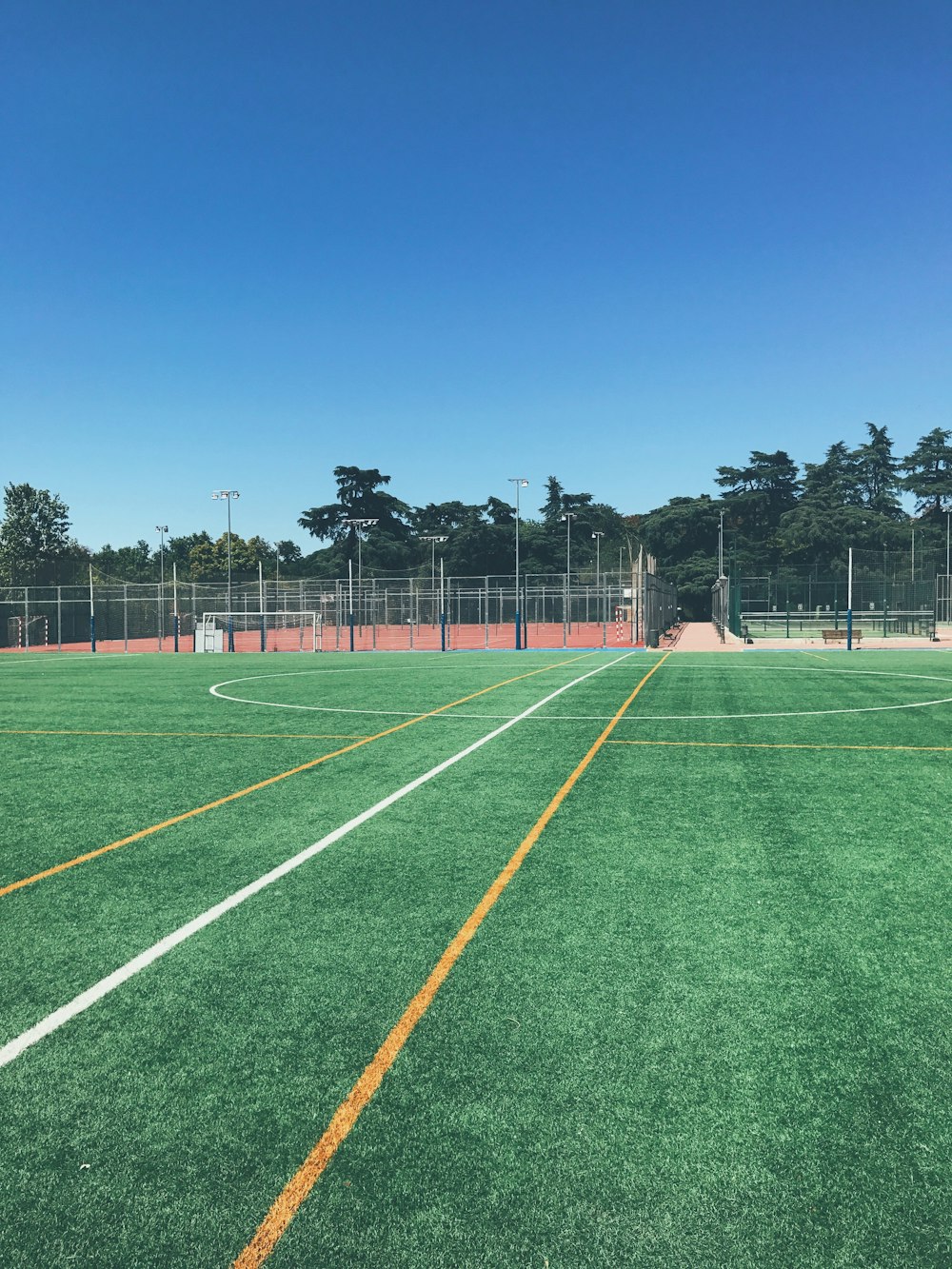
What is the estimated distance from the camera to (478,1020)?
3949 millimetres

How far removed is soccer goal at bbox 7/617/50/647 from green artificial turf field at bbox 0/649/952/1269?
38.5 meters

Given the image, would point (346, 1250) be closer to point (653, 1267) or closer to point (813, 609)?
point (653, 1267)

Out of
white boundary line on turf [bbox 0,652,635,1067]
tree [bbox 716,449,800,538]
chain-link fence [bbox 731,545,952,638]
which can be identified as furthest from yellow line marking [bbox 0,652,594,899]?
tree [bbox 716,449,800,538]

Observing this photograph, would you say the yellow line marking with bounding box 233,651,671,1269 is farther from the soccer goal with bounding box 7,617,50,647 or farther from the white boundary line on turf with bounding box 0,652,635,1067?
the soccer goal with bounding box 7,617,50,647

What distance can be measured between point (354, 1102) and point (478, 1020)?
75 cm

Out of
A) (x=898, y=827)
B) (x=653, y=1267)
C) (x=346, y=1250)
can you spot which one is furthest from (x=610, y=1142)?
(x=898, y=827)

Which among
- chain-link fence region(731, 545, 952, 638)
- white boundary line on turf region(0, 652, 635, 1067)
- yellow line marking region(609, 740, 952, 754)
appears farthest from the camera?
chain-link fence region(731, 545, 952, 638)

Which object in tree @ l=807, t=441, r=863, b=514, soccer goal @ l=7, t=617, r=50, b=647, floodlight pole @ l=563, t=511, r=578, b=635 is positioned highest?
tree @ l=807, t=441, r=863, b=514

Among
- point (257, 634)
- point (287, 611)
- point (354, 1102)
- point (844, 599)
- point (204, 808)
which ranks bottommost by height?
point (354, 1102)

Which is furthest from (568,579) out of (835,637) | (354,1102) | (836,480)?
(836,480)

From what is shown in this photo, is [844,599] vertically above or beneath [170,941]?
above

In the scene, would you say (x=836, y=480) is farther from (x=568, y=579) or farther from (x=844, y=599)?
(x=568, y=579)

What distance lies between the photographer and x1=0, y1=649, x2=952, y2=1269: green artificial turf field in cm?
276

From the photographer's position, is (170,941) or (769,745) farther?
(769,745)
